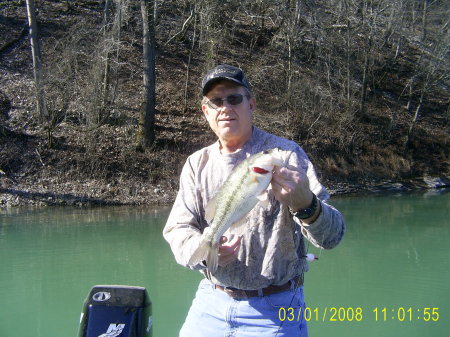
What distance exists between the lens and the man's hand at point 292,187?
2367 millimetres

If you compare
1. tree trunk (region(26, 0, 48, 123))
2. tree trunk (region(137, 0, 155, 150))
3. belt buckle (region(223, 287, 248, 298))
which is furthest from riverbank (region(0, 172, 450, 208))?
belt buckle (region(223, 287, 248, 298))

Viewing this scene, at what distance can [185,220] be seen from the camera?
9.52 feet

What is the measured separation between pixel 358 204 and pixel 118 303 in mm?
12057

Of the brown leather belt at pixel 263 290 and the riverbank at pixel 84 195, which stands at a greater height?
the brown leather belt at pixel 263 290

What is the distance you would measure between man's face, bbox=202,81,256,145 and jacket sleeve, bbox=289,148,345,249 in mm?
346

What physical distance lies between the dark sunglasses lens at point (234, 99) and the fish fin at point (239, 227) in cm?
70

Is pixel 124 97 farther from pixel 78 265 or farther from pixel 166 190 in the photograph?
pixel 78 265

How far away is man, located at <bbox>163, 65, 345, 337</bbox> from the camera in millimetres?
2547

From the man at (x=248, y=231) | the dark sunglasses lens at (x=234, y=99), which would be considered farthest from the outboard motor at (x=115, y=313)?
the dark sunglasses lens at (x=234, y=99)

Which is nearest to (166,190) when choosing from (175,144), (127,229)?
(175,144)

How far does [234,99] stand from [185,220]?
2.57 ft

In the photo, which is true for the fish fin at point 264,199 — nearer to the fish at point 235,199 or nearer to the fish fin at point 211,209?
the fish at point 235,199

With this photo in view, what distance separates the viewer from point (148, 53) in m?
17.4

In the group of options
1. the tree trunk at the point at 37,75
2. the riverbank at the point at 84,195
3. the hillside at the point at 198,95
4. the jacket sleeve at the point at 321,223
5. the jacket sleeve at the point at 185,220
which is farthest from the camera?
the tree trunk at the point at 37,75
